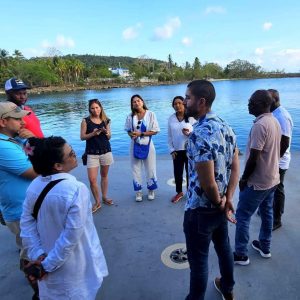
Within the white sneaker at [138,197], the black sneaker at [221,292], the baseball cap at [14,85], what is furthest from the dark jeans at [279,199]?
the baseball cap at [14,85]

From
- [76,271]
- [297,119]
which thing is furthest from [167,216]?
[297,119]

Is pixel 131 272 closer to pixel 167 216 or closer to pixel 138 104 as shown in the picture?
pixel 167 216

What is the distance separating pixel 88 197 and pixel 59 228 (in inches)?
9.2

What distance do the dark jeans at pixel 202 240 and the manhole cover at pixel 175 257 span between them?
0.64 meters

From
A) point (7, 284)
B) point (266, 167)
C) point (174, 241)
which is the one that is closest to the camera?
point (266, 167)

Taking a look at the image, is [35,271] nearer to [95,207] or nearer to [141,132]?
[95,207]

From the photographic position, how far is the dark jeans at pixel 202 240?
1.88m

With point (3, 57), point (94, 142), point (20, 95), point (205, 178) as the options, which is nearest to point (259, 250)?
point (205, 178)

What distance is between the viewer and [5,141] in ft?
6.41

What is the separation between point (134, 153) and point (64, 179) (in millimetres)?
2769

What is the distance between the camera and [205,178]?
1.77 metres

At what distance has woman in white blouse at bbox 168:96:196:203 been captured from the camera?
415 centimetres

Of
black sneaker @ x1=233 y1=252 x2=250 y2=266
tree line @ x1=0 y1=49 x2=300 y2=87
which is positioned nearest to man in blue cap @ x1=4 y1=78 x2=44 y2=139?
black sneaker @ x1=233 y1=252 x2=250 y2=266

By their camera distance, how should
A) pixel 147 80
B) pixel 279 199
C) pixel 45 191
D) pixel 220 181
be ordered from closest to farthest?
pixel 45 191, pixel 220 181, pixel 279 199, pixel 147 80
